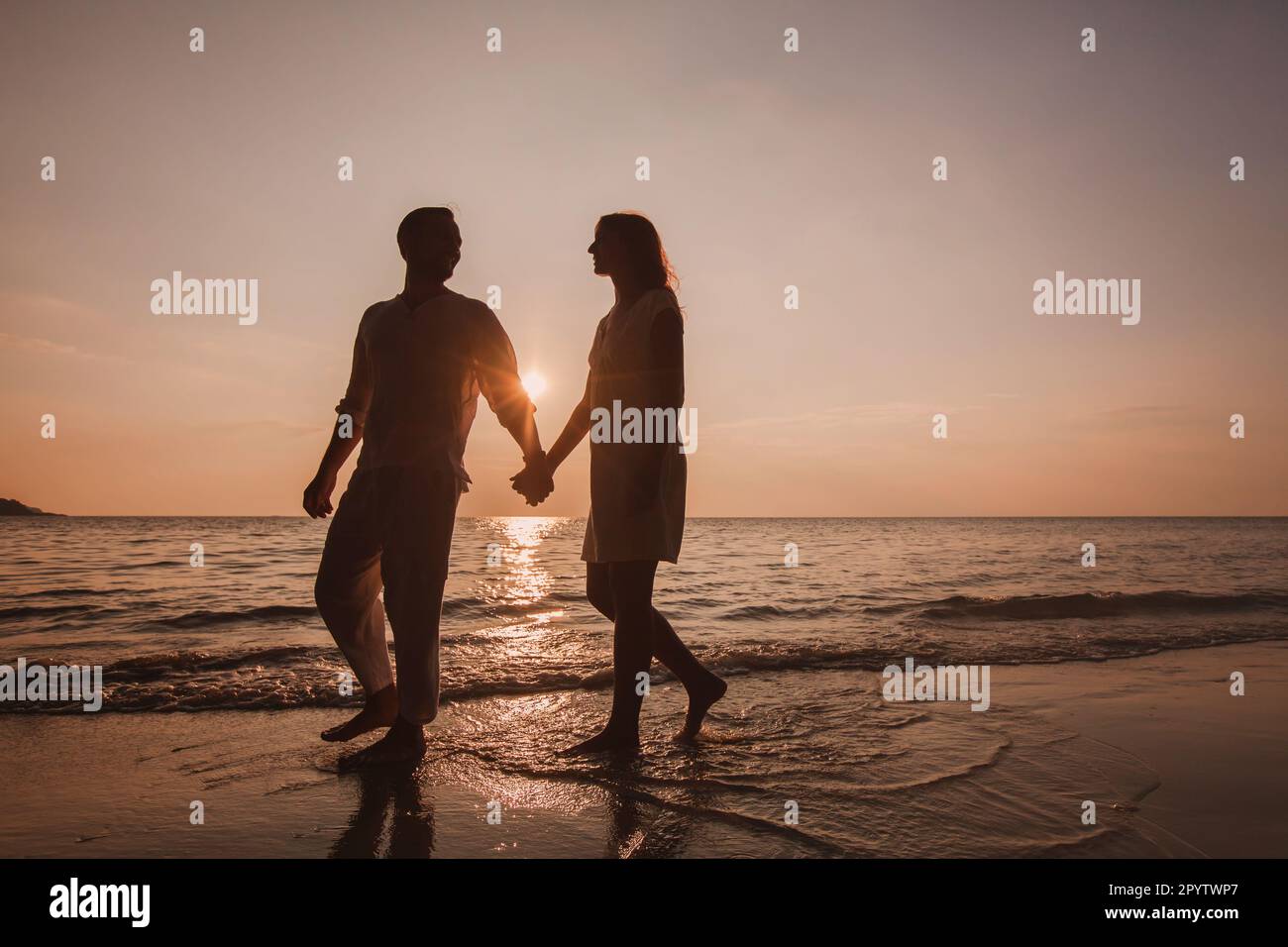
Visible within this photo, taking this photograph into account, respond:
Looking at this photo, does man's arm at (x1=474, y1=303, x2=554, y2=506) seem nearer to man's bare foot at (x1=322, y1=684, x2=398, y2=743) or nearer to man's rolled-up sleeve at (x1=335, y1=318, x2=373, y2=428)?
man's rolled-up sleeve at (x1=335, y1=318, x2=373, y2=428)

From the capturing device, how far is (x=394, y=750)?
322 centimetres

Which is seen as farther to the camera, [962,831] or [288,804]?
[288,804]

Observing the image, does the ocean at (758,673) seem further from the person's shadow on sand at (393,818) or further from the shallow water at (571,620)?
the person's shadow on sand at (393,818)

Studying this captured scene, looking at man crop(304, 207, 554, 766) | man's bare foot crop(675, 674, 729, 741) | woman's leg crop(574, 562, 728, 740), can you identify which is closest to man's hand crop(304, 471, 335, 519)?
man crop(304, 207, 554, 766)

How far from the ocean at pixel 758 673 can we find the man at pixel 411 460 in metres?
0.53

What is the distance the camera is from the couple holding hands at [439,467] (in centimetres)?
326

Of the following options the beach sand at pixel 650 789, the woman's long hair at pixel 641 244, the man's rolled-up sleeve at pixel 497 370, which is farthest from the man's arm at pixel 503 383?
the beach sand at pixel 650 789

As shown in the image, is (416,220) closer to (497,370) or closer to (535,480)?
(497,370)

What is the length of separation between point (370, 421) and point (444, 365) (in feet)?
1.33

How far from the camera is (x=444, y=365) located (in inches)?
130

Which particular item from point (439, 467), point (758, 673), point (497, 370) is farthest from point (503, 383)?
point (758, 673)
